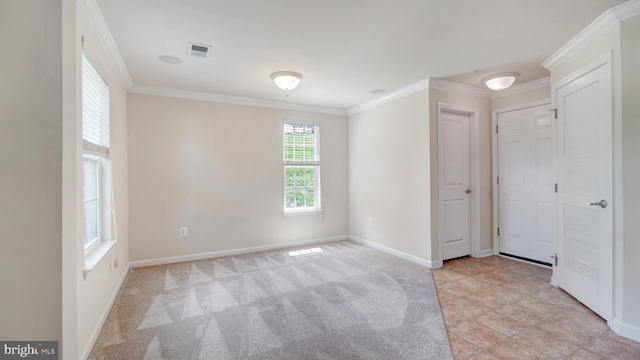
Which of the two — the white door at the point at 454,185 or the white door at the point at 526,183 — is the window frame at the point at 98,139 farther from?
the white door at the point at 526,183

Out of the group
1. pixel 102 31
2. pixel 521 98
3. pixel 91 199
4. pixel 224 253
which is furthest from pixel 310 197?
pixel 102 31

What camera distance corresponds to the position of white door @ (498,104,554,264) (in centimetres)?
379

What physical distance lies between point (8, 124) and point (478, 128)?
482 cm

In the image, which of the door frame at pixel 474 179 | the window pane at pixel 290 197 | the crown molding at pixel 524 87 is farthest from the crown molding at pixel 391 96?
the window pane at pixel 290 197

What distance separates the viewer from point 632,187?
84.8 inches

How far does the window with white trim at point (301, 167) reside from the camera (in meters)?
5.03

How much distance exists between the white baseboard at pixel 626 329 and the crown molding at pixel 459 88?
9.60ft

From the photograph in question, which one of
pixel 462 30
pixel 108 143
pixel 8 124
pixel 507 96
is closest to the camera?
pixel 8 124

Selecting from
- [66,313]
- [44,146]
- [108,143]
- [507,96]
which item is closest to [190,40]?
[108,143]

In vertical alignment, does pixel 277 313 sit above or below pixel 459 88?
below

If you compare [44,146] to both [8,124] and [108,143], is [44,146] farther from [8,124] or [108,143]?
[108,143]

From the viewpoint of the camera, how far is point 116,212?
3.09m

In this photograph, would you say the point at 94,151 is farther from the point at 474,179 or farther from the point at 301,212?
the point at 474,179
